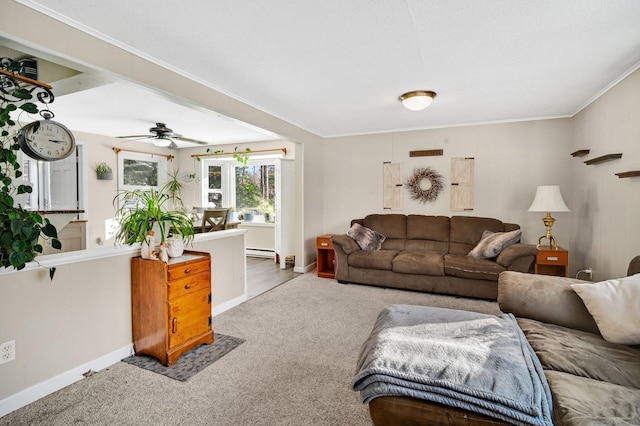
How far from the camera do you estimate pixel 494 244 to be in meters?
3.84

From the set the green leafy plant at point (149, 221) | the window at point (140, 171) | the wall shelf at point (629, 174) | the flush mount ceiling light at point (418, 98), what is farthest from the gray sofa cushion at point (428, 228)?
the window at point (140, 171)

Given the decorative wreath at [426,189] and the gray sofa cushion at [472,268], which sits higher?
the decorative wreath at [426,189]

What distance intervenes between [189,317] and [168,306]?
243 mm

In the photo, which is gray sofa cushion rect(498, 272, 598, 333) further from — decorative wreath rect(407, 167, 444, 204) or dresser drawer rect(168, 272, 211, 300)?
decorative wreath rect(407, 167, 444, 204)

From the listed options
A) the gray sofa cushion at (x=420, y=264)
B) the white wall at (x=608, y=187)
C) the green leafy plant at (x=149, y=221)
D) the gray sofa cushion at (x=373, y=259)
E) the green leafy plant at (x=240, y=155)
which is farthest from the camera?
the green leafy plant at (x=240, y=155)

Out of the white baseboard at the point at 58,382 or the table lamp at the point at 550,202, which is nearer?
the white baseboard at the point at 58,382

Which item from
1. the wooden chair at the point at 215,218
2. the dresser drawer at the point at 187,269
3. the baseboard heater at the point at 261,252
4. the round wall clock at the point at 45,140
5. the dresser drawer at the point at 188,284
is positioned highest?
the round wall clock at the point at 45,140

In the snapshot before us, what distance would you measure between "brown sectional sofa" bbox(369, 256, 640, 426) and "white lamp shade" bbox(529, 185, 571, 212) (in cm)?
189

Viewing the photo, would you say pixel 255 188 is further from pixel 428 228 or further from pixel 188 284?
pixel 188 284

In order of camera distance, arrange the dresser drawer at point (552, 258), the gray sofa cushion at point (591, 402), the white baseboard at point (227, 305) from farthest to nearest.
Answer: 1. the dresser drawer at point (552, 258)
2. the white baseboard at point (227, 305)
3. the gray sofa cushion at point (591, 402)

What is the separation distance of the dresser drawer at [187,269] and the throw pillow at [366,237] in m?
2.46

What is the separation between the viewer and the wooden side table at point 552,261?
351 centimetres

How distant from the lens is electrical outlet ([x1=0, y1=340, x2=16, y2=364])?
1788 mm

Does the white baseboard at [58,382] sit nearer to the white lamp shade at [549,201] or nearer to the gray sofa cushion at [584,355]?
the gray sofa cushion at [584,355]
